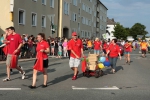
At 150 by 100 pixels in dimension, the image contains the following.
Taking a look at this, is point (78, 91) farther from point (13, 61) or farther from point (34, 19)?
point (34, 19)

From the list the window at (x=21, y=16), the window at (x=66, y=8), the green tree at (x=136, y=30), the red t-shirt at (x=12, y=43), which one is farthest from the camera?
the green tree at (x=136, y=30)

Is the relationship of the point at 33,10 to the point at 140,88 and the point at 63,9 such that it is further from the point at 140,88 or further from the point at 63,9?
the point at 140,88

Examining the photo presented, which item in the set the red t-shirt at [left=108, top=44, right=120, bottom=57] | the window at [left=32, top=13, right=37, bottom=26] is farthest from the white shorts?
the window at [left=32, top=13, right=37, bottom=26]

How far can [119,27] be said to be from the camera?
108 meters

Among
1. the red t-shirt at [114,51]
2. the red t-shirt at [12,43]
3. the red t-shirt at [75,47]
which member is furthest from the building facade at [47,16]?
the red t-shirt at [12,43]

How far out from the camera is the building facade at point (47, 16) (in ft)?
84.1

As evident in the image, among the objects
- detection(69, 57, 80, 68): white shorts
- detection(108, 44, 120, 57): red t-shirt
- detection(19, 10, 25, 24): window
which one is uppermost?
detection(19, 10, 25, 24): window

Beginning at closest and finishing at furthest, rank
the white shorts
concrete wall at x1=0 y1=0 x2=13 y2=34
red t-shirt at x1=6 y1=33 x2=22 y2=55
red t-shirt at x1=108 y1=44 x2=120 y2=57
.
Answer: red t-shirt at x1=6 y1=33 x2=22 y2=55, the white shorts, red t-shirt at x1=108 y1=44 x2=120 y2=57, concrete wall at x1=0 y1=0 x2=13 y2=34

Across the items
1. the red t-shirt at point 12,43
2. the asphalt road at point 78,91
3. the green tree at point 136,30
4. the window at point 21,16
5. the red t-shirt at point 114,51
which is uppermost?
the green tree at point 136,30

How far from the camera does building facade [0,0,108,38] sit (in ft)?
84.1

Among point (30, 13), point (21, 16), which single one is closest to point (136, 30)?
point (30, 13)

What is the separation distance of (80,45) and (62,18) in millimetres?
29442

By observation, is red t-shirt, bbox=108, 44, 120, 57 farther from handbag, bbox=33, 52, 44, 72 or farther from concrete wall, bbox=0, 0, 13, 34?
concrete wall, bbox=0, 0, 13, 34

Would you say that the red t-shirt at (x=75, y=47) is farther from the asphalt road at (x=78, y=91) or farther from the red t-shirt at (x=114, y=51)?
the red t-shirt at (x=114, y=51)
